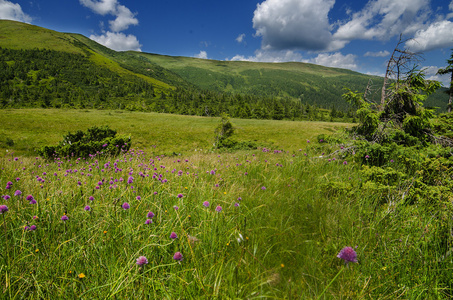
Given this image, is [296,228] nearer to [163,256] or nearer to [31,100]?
[163,256]

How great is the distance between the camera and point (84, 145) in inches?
594

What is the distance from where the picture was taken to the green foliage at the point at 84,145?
1436 cm

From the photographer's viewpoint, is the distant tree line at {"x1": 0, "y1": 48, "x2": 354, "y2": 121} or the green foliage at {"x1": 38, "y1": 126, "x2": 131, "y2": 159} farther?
the distant tree line at {"x1": 0, "y1": 48, "x2": 354, "y2": 121}

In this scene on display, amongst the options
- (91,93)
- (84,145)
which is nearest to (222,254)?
(84,145)

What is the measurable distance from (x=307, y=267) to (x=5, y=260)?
257 centimetres

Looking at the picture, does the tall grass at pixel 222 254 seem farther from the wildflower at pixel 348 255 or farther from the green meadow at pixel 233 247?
the wildflower at pixel 348 255

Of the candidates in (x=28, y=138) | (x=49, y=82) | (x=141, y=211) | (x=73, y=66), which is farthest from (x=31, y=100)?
(x=141, y=211)

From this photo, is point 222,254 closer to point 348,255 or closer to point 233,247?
point 233,247

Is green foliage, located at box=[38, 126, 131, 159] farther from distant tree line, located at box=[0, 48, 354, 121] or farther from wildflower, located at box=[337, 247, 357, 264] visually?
distant tree line, located at box=[0, 48, 354, 121]

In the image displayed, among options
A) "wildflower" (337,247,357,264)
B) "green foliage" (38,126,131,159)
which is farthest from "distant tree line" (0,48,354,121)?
"wildflower" (337,247,357,264)

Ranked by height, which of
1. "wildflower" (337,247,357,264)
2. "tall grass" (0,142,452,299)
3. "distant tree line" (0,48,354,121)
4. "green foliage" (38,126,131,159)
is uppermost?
"distant tree line" (0,48,354,121)

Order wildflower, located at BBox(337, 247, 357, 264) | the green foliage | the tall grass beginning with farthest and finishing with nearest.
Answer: the green foliage, the tall grass, wildflower, located at BBox(337, 247, 357, 264)

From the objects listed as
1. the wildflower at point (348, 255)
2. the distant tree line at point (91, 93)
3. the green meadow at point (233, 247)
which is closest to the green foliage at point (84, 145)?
the green meadow at point (233, 247)

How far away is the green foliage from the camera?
1436cm
